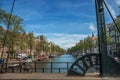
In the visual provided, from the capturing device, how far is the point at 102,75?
21297mm

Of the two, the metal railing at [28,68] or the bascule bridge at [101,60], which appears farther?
the metal railing at [28,68]

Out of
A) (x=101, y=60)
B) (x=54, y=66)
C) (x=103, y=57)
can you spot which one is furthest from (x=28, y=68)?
(x=54, y=66)

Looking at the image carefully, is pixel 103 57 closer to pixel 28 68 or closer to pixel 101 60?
pixel 101 60

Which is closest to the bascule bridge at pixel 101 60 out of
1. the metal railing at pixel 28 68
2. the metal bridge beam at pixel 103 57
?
the metal bridge beam at pixel 103 57

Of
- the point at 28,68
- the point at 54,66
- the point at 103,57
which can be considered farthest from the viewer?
the point at 54,66

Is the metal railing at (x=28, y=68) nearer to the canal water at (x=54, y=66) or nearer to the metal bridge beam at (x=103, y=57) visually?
the canal water at (x=54, y=66)

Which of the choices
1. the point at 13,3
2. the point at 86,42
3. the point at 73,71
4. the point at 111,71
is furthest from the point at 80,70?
the point at 86,42

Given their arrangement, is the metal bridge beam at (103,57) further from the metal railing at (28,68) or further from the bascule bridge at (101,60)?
the metal railing at (28,68)

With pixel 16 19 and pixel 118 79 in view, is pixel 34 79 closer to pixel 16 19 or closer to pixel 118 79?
pixel 118 79

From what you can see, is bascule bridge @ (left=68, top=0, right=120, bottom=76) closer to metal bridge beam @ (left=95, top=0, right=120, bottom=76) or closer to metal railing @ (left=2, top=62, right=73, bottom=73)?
metal bridge beam @ (left=95, top=0, right=120, bottom=76)

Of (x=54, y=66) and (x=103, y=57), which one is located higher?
(x=103, y=57)

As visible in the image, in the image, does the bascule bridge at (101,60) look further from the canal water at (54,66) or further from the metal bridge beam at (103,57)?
the canal water at (54,66)

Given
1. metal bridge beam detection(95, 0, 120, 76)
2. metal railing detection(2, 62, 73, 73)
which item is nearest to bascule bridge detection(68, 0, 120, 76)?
metal bridge beam detection(95, 0, 120, 76)

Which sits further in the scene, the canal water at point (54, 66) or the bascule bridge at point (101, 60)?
the canal water at point (54, 66)
